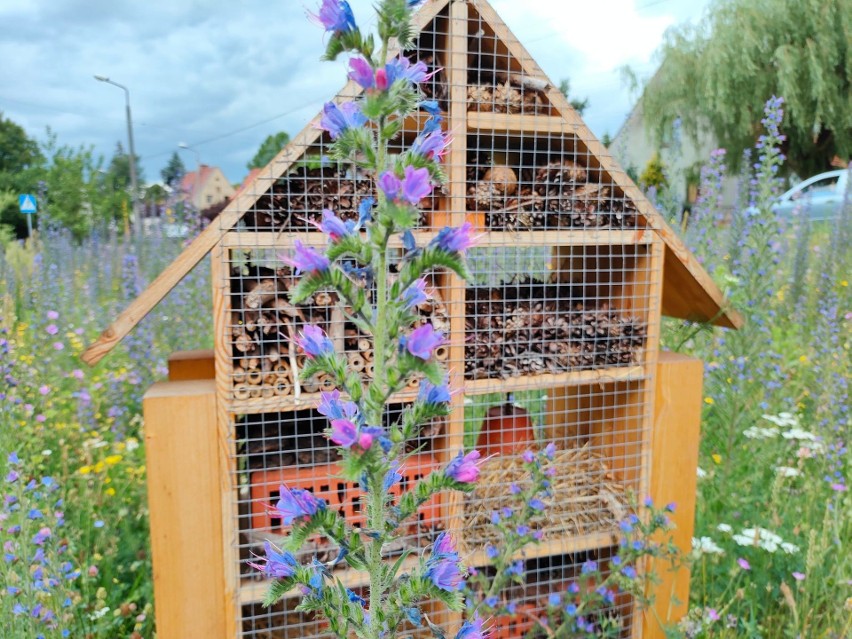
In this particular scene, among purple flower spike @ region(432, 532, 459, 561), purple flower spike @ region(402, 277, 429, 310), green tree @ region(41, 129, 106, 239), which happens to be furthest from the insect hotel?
green tree @ region(41, 129, 106, 239)

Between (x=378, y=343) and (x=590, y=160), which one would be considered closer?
(x=378, y=343)

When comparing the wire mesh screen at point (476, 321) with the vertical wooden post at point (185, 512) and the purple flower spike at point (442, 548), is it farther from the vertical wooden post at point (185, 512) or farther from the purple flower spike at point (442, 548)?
the purple flower spike at point (442, 548)

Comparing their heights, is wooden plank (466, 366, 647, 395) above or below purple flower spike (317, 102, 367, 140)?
below

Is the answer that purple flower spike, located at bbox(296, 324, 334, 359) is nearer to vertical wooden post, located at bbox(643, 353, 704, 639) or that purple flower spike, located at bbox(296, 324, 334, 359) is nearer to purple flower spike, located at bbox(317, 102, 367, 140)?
purple flower spike, located at bbox(317, 102, 367, 140)

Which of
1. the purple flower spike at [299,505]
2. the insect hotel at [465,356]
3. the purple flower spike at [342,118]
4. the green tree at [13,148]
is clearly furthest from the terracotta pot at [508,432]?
the green tree at [13,148]

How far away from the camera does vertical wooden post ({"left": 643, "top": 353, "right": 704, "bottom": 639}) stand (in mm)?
2146

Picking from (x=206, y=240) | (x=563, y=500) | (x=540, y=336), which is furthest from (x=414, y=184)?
(x=563, y=500)

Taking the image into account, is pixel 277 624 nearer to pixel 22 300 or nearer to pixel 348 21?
pixel 348 21

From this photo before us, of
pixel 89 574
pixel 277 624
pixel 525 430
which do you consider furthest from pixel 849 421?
pixel 89 574

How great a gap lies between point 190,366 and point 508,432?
123 centimetres

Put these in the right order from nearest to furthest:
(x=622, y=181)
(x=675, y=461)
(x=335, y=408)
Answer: (x=335, y=408)
(x=622, y=181)
(x=675, y=461)

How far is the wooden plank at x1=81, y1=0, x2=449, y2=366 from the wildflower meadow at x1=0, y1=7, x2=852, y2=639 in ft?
0.98

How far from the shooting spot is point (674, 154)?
12.6 feet

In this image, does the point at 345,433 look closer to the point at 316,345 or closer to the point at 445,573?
the point at 316,345
